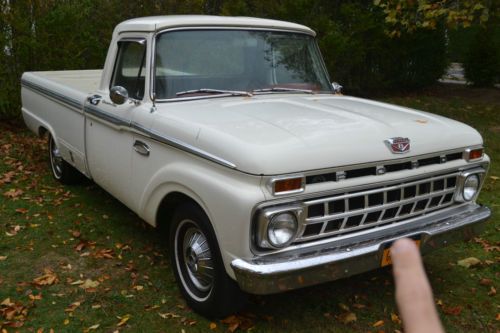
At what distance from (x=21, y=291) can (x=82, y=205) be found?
1959 mm

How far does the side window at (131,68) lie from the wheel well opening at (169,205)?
2.96 feet

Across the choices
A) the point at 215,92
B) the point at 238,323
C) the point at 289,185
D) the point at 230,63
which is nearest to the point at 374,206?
the point at 289,185

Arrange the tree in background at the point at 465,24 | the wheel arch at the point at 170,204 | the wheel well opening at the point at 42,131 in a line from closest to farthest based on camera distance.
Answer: the wheel arch at the point at 170,204
the wheel well opening at the point at 42,131
the tree in background at the point at 465,24

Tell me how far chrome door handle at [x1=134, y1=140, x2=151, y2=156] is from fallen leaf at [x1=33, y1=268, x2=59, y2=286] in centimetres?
120

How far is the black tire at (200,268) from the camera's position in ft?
10.9

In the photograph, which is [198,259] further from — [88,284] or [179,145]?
[88,284]

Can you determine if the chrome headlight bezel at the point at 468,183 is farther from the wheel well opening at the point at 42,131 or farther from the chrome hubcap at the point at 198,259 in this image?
the wheel well opening at the point at 42,131

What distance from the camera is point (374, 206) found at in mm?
3328

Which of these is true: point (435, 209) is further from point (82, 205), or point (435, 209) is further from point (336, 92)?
point (82, 205)

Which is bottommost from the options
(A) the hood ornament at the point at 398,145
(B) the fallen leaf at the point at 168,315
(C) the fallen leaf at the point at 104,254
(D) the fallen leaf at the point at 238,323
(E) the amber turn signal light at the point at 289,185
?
(C) the fallen leaf at the point at 104,254

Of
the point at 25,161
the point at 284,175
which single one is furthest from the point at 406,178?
the point at 25,161

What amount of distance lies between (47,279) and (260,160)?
224 cm

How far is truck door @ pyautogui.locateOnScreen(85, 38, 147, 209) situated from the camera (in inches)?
167

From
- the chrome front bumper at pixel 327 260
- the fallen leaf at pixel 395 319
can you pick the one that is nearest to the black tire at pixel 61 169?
the chrome front bumper at pixel 327 260
